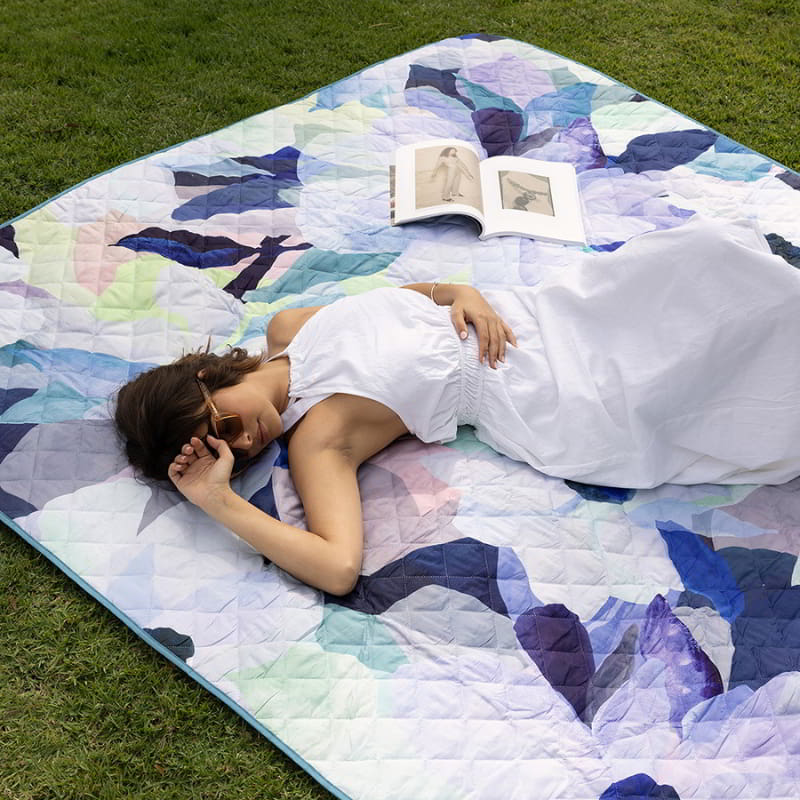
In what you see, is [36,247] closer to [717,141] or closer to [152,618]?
[152,618]

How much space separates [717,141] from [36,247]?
2.22 meters

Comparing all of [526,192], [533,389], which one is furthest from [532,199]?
[533,389]

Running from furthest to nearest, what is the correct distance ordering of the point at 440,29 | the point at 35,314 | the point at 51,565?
the point at 440,29 < the point at 35,314 < the point at 51,565

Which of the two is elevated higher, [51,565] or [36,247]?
[36,247]

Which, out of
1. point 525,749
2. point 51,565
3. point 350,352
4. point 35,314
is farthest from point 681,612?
point 35,314

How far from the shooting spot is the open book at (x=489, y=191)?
263cm

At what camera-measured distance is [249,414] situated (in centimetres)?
190

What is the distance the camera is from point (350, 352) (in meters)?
1.98

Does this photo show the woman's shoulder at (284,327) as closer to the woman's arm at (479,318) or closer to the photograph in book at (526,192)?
the woman's arm at (479,318)

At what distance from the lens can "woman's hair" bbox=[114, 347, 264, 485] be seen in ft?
5.97

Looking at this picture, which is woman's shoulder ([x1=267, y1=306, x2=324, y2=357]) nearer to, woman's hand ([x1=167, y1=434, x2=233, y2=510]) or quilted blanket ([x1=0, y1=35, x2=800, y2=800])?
quilted blanket ([x1=0, y1=35, x2=800, y2=800])

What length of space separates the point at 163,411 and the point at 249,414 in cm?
19

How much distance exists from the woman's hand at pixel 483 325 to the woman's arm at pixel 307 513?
0.43 metres

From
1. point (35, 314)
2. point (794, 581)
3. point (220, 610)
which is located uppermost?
point (35, 314)
